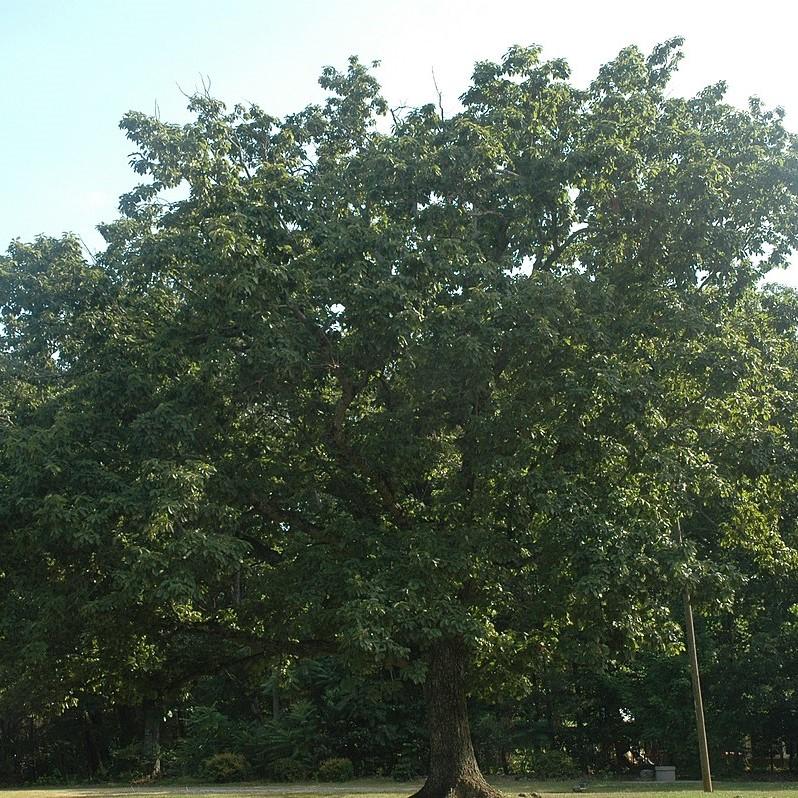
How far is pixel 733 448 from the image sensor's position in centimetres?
1599

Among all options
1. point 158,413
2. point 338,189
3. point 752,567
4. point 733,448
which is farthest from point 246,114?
point 752,567

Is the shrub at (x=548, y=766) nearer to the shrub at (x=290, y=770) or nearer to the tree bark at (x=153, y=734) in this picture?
the shrub at (x=290, y=770)

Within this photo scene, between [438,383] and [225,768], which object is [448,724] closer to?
[438,383]

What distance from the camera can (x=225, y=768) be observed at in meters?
30.8

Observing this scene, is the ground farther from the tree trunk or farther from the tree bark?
the tree trunk

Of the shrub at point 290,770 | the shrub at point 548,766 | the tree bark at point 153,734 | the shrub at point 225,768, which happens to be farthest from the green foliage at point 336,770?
the tree bark at point 153,734

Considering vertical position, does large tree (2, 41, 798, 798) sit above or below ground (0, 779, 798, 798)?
above

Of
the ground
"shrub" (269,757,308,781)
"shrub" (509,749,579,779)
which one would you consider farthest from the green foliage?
"shrub" (509,749,579,779)

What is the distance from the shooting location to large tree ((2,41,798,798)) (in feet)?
48.6

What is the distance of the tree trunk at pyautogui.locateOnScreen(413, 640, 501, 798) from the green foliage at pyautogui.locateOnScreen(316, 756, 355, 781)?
41.7 ft

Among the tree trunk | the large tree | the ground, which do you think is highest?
the large tree

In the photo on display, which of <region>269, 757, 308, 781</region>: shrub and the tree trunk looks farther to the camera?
<region>269, 757, 308, 781</region>: shrub

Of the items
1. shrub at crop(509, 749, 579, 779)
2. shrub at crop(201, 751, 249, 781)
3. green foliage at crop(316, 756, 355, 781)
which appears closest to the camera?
shrub at crop(509, 749, 579, 779)

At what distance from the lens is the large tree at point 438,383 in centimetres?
1480
